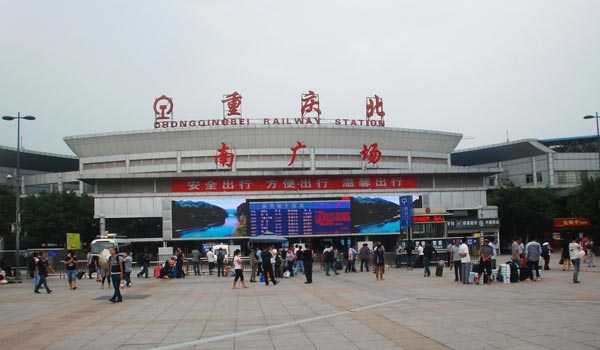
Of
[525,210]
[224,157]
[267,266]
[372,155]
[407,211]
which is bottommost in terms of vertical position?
[267,266]

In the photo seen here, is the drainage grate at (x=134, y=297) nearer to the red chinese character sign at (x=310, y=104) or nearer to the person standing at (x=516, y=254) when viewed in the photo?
the person standing at (x=516, y=254)

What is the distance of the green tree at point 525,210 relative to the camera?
65.4 metres

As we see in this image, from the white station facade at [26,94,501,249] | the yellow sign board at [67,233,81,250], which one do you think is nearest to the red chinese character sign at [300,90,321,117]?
the white station facade at [26,94,501,249]

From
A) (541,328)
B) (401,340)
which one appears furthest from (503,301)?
(401,340)

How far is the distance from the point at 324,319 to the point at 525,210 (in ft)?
187

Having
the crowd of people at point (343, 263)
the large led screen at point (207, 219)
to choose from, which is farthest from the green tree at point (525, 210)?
the crowd of people at point (343, 263)

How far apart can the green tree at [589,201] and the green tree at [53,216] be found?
4870cm

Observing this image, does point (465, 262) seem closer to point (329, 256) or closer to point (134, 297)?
point (329, 256)

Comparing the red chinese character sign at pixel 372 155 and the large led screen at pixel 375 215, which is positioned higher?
the red chinese character sign at pixel 372 155

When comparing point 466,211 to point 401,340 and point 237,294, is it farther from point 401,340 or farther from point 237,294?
point 401,340

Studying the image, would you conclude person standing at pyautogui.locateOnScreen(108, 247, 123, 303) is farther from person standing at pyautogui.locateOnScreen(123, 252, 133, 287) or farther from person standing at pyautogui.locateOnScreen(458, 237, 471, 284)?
person standing at pyautogui.locateOnScreen(458, 237, 471, 284)

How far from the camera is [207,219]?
53906 millimetres

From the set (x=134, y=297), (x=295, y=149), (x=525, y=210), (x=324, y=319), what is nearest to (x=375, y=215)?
(x=295, y=149)

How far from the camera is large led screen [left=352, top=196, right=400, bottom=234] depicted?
182 feet
